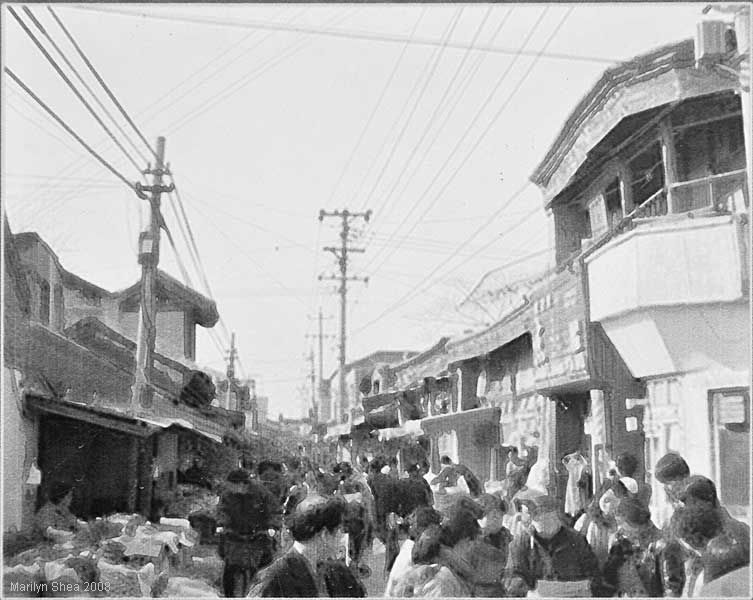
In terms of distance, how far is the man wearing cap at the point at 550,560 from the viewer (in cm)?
415

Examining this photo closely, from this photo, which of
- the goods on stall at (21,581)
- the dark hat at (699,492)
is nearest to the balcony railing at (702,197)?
the dark hat at (699,492)

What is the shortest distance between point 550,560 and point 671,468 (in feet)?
3.14

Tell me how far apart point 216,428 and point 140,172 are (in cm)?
178

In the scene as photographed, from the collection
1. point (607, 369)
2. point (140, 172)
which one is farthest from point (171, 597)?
point (607, 369)

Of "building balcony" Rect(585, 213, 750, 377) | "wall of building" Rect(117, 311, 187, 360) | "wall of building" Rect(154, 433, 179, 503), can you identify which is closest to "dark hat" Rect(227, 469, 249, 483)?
"wall of building" Rect(154, 433, 179, 503)

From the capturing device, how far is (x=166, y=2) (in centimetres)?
465

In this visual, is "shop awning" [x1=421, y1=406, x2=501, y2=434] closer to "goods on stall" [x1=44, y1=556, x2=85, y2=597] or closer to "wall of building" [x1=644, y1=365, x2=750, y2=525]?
"wall of building" [x1=644, y1=365, x2=750, y2=525]

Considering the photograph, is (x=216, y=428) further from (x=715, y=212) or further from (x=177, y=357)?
(x=715, y=212)

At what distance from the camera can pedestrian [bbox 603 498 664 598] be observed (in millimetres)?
4355

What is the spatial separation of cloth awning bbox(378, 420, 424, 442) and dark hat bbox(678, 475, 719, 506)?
172 cm

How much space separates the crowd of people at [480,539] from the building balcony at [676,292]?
0.57 metres

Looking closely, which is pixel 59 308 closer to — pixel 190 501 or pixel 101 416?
pixel 101 416

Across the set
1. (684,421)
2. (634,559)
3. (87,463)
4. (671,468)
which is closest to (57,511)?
(87,463)

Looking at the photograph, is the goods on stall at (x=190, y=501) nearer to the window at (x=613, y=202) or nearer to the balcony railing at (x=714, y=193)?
the window at (x=613, y=202)
